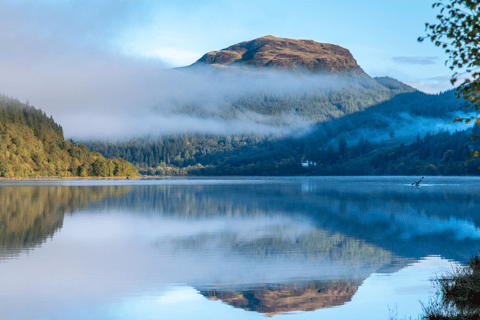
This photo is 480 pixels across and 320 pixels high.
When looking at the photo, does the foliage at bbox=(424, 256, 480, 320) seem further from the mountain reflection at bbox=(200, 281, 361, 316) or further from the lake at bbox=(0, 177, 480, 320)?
the mountain reflection at bbox=(200, 281, 361, 316)

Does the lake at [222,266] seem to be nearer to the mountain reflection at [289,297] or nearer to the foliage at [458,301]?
the mountain reflection at [289,297]

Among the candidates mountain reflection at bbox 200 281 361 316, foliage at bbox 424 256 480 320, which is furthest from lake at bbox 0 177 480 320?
foliage at bbox 424 256 480 320

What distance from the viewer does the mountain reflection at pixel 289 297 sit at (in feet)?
46.7

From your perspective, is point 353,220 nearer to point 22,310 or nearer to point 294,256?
point 294,256

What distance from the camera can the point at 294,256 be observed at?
22.9 metres

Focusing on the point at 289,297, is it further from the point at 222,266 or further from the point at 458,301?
the point at 222,266

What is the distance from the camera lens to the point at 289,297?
1521cm

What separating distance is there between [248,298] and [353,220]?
89.9 ft

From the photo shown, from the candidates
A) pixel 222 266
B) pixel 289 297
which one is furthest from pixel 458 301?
pixel 222 266

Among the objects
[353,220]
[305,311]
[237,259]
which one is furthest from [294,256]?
[353,220]

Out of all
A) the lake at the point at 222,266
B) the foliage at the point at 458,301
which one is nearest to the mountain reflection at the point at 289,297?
the lake at the point at 222,266

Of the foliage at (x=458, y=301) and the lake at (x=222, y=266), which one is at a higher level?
A: the foliage at (x=458, y=301)

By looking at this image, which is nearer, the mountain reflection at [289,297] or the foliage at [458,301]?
the foliage at [458,301]

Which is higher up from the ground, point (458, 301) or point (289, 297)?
point (458, 301)
